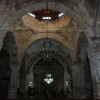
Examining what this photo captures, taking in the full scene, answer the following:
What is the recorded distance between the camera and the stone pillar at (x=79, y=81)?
1373 cm

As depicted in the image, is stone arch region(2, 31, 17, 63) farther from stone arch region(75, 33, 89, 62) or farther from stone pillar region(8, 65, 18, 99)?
stone arch region(75, 33, 89, 62)

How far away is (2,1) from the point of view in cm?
955

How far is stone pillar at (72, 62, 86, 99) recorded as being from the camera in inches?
541

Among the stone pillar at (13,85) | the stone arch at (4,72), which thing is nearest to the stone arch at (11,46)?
the stone pillar at (13,85)

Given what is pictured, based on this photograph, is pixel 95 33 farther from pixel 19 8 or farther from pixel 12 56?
pixel 12 56

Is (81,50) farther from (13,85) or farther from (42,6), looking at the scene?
(42,6)

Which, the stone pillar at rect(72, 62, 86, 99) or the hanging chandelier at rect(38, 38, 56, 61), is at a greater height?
the hanging chandelier at rect(38, 38, 56, 61)

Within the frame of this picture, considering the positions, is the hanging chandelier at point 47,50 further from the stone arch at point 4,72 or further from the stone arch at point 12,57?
the stone arch at point 4,72

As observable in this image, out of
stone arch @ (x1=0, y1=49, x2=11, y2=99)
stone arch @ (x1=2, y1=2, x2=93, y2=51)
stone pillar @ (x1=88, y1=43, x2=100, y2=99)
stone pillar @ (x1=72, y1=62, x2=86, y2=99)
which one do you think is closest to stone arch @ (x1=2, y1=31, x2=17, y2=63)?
stone arch @ (x1=0, y1=49, x2=11, y2=99)

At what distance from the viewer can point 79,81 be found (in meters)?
14.1

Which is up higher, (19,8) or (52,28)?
(52,28)

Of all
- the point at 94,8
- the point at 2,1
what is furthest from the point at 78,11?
the point at 2,1

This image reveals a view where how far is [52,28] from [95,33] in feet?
23.7

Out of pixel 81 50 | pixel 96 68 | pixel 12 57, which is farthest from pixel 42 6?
pixel 12 57
